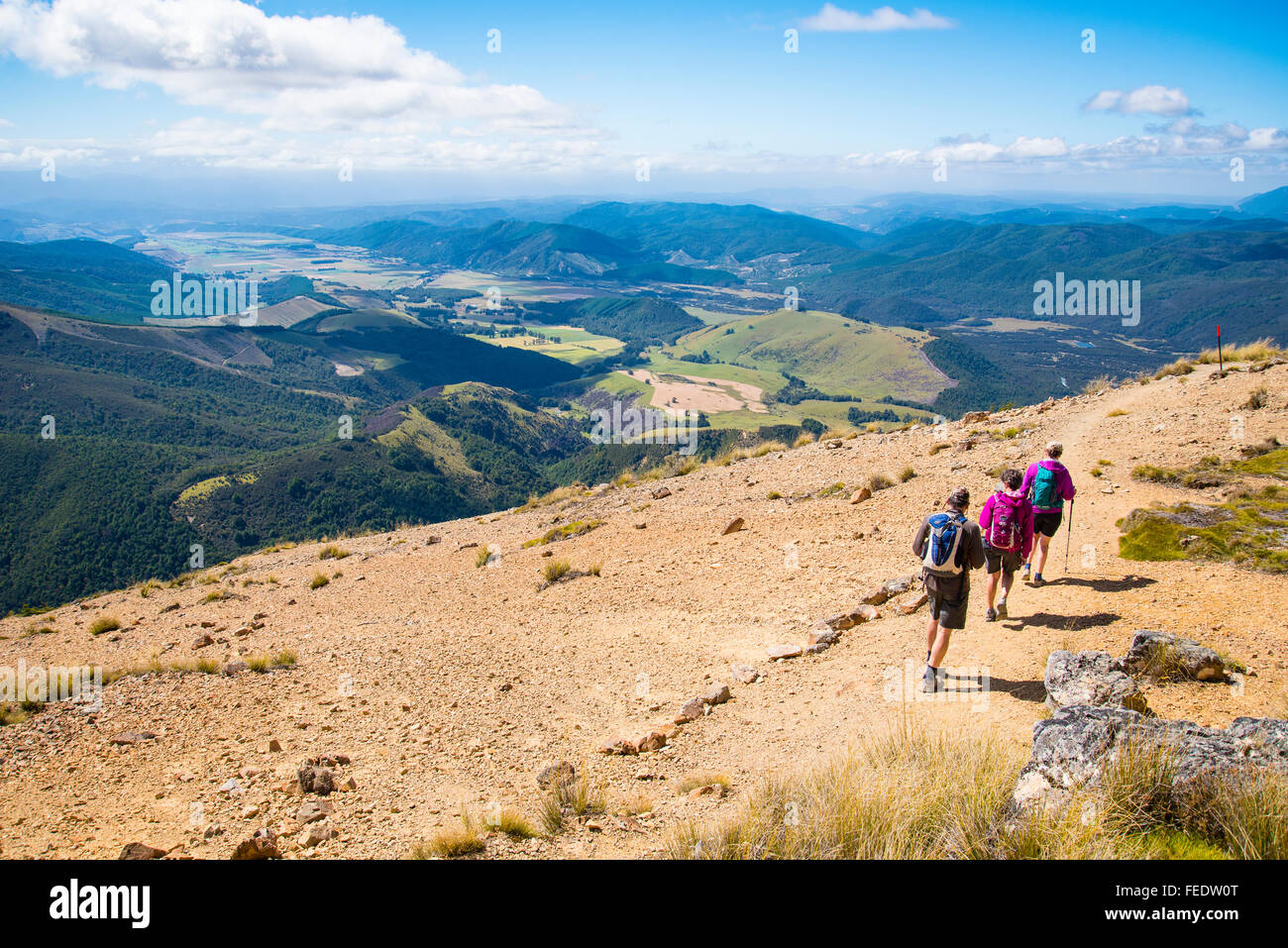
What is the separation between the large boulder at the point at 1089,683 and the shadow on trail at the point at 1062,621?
5.75ft

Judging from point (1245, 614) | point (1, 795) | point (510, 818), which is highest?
point (1245, 614)

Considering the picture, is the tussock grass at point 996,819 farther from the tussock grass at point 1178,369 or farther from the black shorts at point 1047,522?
the tussock grass at point 1178,369

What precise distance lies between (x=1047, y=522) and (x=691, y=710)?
6129 mm

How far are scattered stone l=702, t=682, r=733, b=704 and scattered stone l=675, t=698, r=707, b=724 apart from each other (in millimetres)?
99

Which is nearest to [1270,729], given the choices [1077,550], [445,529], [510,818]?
[510,818]

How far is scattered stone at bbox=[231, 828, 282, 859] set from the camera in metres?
5.55

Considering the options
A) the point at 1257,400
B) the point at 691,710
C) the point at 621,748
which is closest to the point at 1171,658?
the point at 691,710

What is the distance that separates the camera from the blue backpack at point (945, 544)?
7641 millimetres

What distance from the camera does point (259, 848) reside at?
5707 millimetres

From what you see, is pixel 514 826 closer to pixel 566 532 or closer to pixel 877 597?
pixel 877 597

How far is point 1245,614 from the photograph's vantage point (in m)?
8.01

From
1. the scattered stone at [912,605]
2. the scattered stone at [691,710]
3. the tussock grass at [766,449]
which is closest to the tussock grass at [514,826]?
the scattered stone at [691,710]
